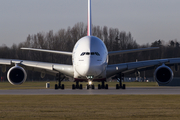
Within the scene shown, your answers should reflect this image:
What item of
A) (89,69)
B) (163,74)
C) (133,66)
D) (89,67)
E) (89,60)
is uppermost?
(89,60)

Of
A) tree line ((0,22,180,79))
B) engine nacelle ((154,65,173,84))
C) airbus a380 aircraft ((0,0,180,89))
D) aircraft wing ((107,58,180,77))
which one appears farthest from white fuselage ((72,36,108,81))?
tree line ((0,22,180,79))

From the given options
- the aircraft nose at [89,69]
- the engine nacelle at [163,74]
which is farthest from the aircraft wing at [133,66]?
the aircraft nose at [89,69]

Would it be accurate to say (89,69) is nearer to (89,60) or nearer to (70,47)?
(89,60)

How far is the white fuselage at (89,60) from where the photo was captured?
2464 cm

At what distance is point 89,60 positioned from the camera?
24.5 meters

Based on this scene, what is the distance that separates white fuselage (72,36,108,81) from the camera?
24641mm

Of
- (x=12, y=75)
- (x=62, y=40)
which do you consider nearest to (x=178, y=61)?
(x=12, y=75)

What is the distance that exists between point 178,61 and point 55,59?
→ 5531cm

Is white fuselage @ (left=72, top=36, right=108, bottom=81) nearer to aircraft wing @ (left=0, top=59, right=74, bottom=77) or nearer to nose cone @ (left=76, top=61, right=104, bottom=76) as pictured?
nose cone @ (left=76, top=61, right=104, bottom=76)

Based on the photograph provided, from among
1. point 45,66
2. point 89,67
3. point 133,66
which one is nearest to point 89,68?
point 89,67

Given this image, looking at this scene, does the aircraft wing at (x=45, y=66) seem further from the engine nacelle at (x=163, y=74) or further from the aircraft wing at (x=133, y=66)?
the engine nacelle at (x=163, y=74)
